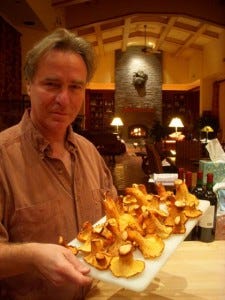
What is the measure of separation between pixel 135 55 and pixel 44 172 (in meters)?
14.2

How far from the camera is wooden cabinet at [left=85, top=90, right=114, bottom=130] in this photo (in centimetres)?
1490

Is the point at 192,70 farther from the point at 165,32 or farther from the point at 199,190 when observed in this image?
the point at 199,190

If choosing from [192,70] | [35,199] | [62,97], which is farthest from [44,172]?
[192,70]

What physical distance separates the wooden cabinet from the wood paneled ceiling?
182cm

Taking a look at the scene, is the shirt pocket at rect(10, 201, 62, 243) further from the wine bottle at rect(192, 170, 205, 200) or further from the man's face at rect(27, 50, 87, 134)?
the wine bottle at rect(192, 170, 205, 200)

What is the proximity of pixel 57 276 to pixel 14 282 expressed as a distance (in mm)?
369

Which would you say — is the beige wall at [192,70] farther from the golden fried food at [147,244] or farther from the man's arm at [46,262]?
the man's arm at [46,262]

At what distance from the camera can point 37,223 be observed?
1.14 metres

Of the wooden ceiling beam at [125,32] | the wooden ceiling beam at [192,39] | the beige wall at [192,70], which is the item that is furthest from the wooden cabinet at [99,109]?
the wooden ceiling beam at [192,39]

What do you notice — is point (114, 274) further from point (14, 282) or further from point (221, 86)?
point (221, 86)

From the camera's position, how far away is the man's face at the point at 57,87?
114 cm

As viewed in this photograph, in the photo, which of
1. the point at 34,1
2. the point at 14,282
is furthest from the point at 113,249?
the point at 34,1

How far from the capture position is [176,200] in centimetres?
119

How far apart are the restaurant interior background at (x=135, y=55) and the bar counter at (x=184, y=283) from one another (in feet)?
14.7
